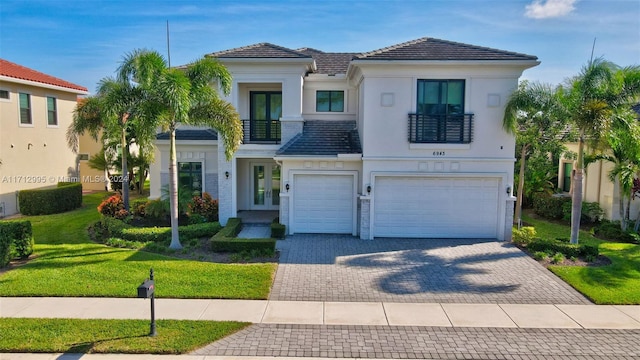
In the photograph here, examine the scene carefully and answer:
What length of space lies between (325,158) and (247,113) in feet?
14.2

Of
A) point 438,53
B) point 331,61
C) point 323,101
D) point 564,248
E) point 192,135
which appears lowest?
point 564,248

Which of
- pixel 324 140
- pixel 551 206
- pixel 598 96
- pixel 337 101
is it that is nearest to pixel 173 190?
pixel 324 140

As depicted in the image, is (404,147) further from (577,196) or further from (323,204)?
(577,196)

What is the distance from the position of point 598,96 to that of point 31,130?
77.1 ft

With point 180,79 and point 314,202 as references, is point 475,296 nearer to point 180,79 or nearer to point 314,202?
point 314,202

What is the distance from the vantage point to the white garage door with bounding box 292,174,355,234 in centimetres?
1504

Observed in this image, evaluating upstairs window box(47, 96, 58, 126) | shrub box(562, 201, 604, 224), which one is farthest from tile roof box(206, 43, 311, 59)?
shrub box(562, 201, 604, 224)

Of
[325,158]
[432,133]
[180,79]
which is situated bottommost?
[325,158]

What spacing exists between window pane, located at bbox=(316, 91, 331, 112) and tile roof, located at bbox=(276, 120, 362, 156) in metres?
0.67

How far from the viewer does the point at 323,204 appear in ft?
49.6

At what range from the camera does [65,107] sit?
22.4 meters

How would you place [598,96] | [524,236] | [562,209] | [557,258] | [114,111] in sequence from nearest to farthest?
[557,258] < [598,96] < [114,111] < [524,236] < [562,209]

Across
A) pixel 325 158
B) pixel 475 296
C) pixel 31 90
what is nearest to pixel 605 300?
pixel 475 296

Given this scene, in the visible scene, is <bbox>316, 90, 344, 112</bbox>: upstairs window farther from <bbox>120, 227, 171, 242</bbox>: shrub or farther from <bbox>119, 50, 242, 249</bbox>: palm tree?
<bbox>120, 227, 171, 242</bbox>: shrub
